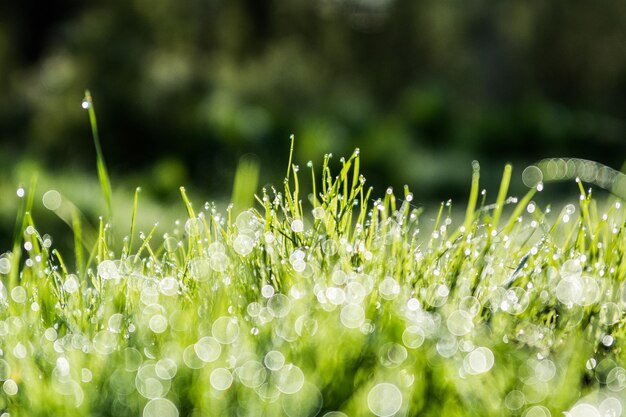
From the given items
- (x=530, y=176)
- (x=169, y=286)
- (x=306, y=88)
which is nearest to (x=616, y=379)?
(x=169, y=286)

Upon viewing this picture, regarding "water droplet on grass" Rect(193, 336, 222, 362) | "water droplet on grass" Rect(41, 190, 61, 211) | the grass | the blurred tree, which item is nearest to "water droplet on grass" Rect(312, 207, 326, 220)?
the grass

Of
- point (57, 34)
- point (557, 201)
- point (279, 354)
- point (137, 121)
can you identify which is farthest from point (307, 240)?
point (57, 34)

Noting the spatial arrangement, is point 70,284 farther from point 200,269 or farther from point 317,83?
point 317,83

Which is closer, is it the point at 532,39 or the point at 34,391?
the point at 34,391

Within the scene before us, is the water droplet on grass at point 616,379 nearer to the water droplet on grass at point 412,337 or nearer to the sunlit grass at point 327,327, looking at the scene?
the sunlit grass at point 327,327

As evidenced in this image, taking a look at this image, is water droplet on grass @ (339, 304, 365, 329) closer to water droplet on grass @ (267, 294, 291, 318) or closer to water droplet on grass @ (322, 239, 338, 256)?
water droplet on grass @ (267, 294, 291, 318)

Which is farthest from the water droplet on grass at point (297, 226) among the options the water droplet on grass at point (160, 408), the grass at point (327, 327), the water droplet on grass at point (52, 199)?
the water droplet on grass at point (52, 199)

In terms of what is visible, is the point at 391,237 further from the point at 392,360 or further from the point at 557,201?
the point at 557,201
